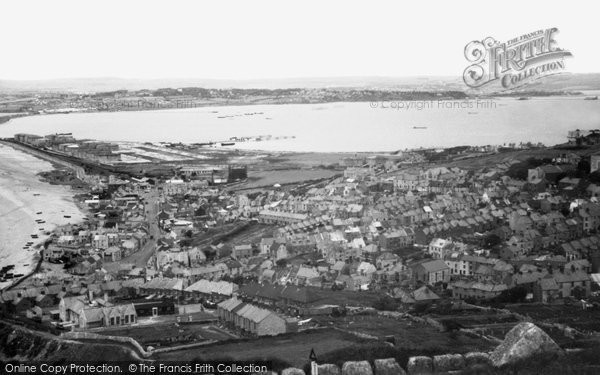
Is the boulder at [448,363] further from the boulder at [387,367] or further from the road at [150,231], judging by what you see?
the road at [150,231]

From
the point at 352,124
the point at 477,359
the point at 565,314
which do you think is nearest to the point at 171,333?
the point at 477,359

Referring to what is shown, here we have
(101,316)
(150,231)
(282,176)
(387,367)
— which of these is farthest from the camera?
(282,176)

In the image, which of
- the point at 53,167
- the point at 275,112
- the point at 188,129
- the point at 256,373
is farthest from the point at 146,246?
the point at 275,112

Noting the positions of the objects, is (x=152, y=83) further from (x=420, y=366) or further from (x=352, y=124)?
(x=420, y=366)

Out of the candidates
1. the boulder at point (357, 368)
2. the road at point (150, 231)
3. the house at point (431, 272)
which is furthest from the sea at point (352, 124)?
the boulder at point (357, 368)

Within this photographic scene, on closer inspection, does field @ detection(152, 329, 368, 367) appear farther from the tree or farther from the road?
the road

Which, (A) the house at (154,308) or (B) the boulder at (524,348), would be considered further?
(A) the house at (154,308)

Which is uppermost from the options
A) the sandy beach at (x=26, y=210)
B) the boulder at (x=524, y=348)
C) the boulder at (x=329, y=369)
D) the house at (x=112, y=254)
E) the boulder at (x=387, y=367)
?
the boulder at (x=524, y=348)

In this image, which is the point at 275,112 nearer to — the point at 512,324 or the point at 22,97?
the point at 22,97
